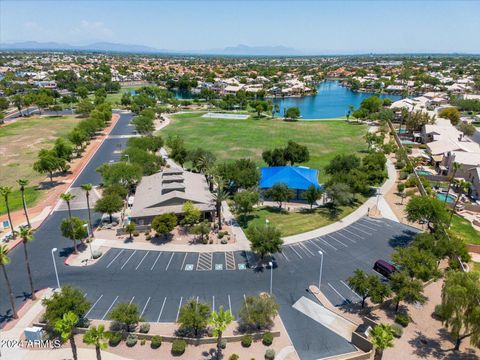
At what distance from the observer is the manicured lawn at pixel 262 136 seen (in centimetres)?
9550

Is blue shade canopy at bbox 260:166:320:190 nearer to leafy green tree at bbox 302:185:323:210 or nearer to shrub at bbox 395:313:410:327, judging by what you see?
leafy green tree at bbox 302:185:323:210

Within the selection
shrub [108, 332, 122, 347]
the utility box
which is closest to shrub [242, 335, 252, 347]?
shrub [108, 332, 122, 347]

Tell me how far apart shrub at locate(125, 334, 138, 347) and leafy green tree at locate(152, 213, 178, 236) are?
60.5ft

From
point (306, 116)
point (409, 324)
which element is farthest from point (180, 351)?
point (306, 116)

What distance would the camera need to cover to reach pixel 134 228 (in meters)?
49.4

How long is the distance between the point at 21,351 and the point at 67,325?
11665 millimetres

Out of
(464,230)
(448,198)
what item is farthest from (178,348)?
(448,198)

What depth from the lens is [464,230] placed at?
2053 inches

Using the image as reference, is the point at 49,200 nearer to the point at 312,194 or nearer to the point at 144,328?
the point at 144,328

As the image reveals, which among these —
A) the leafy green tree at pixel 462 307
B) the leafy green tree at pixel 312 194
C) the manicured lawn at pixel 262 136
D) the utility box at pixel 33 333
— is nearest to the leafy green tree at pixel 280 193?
the leafy green tree at pixel 312 194

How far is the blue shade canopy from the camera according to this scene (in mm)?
61728

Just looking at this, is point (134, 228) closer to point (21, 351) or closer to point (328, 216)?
point (21, 351)

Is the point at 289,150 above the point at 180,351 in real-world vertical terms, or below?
above

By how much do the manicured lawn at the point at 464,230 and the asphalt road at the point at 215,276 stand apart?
7245 millimetres
